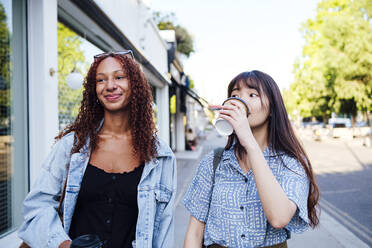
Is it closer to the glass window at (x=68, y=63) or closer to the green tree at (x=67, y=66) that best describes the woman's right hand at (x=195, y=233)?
the glass window at (x=68, y=63)

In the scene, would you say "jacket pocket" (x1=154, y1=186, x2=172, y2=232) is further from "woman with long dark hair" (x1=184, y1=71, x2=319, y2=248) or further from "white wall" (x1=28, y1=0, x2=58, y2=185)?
"white wall" (x1=28, y1=0, x2=58, y2=185)

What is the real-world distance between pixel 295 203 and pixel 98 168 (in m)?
1.11

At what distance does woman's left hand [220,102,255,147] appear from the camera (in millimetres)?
1297

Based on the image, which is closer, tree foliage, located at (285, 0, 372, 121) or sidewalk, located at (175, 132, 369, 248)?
sidewalk, located at (175, 132, 369, 248)

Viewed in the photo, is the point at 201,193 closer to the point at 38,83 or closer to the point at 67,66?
the point at 38,83

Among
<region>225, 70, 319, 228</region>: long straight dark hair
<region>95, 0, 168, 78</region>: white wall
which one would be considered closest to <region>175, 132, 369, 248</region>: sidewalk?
<region>225, 70, 319, 228</region>: long straight dark hair

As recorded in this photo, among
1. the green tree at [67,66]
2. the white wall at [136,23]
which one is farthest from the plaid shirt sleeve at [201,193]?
the white wall at [136,23]

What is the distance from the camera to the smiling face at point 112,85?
1.78m

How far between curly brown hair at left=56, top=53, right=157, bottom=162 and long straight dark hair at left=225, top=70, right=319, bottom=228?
0.63m

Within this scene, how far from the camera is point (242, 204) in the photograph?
57.2 inches

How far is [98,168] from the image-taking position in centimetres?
171

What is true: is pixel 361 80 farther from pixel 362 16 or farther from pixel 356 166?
pixel 356 166

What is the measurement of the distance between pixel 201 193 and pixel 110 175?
21.4 inches

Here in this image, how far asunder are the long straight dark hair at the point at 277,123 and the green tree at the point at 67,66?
3496 millimetres
